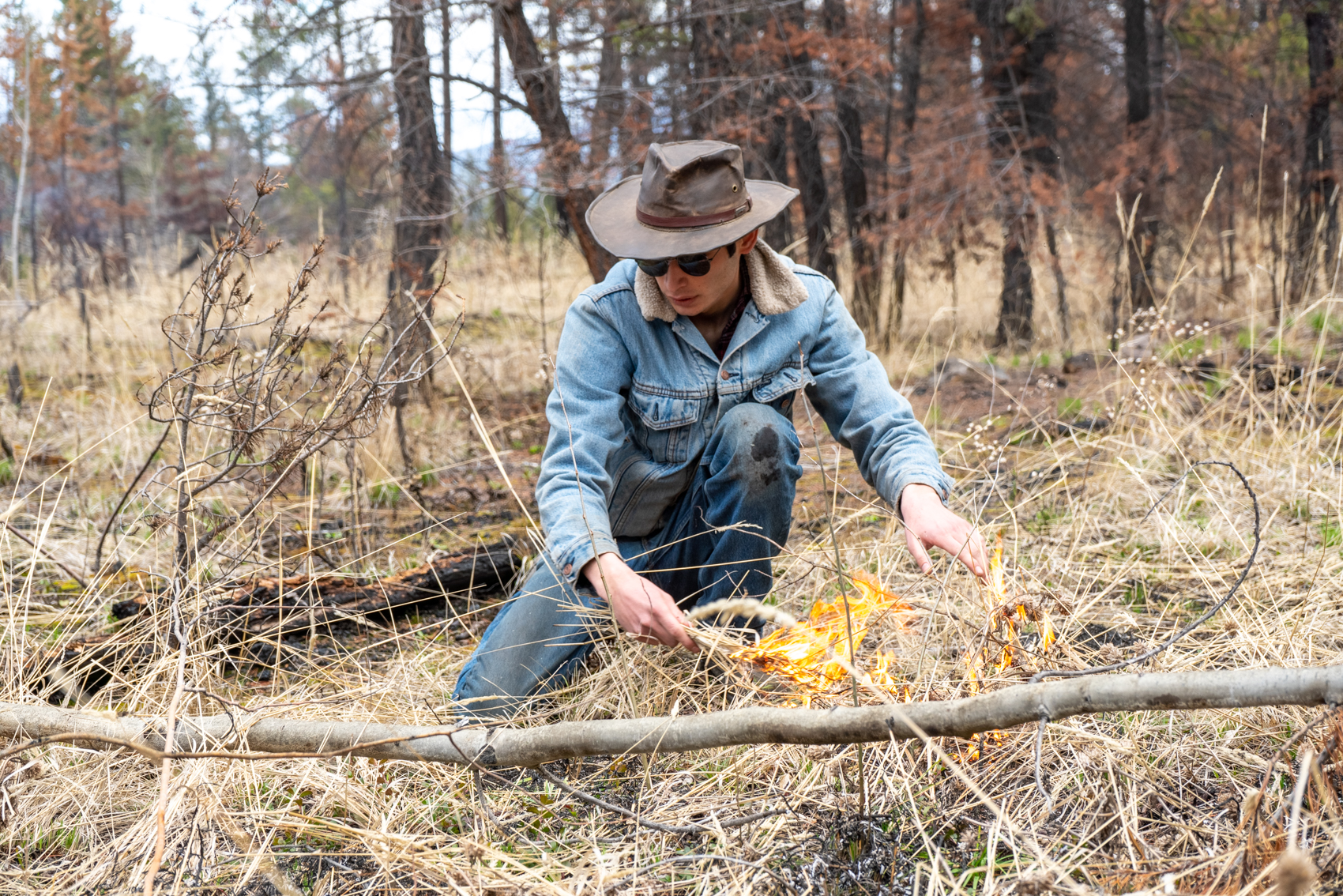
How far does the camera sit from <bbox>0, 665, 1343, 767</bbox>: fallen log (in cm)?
147

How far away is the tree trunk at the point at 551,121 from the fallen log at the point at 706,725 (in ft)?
11.9

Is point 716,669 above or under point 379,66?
under

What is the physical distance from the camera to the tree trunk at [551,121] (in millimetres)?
5312

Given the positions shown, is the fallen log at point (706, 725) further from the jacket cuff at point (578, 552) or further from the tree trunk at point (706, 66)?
the tree trunk at point (706, 66)

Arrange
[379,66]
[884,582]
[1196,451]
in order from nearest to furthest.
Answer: [884,582] < [1196,451] < [379,66]

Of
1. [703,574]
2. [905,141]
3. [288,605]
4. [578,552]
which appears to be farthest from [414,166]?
[905,141]

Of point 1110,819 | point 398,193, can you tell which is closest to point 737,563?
point 1110,819

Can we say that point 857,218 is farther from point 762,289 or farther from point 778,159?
point 762,289

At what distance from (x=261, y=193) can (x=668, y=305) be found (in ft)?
3.39

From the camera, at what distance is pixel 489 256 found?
24.0 ft

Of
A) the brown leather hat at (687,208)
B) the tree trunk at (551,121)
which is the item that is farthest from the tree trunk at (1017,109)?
the brown leather hat at (687,208)

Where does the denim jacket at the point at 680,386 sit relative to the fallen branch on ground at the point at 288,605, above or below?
above

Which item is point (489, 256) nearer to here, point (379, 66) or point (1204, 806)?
point (379, 66)

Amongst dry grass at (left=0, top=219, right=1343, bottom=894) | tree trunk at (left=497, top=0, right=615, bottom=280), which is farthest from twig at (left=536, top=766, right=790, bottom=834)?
tree trunk at (left=497, top=0, right=615, bottom=280)
